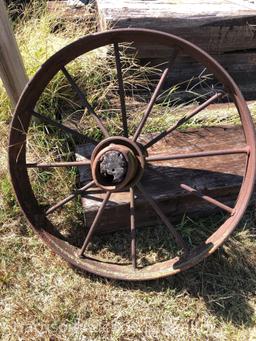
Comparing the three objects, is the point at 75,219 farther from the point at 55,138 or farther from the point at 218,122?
the point at 218,122

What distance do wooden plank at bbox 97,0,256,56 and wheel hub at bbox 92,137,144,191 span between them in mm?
974

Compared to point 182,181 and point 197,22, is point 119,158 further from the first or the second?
point 197,22

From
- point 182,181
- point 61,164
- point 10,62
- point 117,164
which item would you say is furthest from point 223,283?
point 10,62

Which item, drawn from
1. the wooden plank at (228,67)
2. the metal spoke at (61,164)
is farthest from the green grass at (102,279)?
the metal spoke at (61,164)

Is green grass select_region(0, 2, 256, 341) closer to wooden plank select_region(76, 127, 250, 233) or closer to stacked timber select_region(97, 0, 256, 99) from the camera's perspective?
wooden plank select_region(76, 127, 250, 233)

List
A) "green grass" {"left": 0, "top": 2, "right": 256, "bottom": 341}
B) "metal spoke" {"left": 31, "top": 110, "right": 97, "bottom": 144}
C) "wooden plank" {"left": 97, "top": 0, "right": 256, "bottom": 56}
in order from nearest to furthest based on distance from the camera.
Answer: "metal spoke" {"left": 31, "top": 110, "right": 97, "bottom": 144}, "green grass" {"left": 0, "top": 2, "right": 256, "bottom": 341}, "wooden plank" {"left": 97, "top": 0, "right": 256, "bottom": 56}

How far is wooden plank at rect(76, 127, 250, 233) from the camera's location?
2.26 meters

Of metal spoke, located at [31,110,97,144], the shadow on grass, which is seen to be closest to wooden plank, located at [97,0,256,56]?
metal spoke, located at [31,110,97,144]

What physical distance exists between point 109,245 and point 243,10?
71.1 inches

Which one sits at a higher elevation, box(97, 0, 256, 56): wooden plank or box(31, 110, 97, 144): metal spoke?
box(97, 0, 256, 56): wooden plank

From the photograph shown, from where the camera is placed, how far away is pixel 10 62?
218 centimetres

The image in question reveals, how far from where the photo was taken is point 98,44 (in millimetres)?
1814

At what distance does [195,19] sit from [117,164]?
132 centimetres

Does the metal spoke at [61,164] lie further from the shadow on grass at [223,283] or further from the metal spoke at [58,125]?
the shadow on grass at [223,283]
